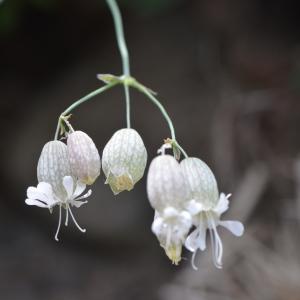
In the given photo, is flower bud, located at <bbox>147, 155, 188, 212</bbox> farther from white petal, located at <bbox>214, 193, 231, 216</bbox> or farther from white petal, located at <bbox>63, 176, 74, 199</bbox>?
white petal, located at <bbox>63, 176, 74, 199</bbox>

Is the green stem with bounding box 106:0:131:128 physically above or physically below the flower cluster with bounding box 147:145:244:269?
above

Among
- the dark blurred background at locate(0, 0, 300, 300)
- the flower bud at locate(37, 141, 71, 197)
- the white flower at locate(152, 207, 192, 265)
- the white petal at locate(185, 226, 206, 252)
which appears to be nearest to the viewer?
the white flower at locate(152, 207, 192, 265)

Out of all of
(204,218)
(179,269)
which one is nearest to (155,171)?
(204,218)

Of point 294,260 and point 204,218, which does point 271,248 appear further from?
point 204,218

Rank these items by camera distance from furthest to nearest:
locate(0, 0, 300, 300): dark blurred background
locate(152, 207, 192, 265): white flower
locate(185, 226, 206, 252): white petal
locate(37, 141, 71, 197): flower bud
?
1. locate(0, 0, 300, 300): dark blurred background
2. locate(37, 141, 71, 197): flower bud
3. locate(185, 226, 206, 252): white petal
4. locate(152, 207, 192, 265): white flower

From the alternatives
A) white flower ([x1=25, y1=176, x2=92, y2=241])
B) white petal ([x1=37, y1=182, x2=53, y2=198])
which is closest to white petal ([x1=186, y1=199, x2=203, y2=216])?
white flower ([x1=25, y1=176, x2=92, y2=241])

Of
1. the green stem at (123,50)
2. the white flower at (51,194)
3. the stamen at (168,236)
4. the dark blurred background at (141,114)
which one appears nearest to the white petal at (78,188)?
the white flower at (51,194)

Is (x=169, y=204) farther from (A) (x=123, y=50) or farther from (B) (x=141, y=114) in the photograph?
(B) (x=141, y=114)

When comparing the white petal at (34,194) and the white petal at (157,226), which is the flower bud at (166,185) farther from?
the white petal at (34,194)

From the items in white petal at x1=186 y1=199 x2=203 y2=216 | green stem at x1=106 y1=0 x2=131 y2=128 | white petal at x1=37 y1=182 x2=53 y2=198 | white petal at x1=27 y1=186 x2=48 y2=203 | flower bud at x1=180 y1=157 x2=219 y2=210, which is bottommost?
white petal at x1=27 y1=186 x2=48 y2=203
